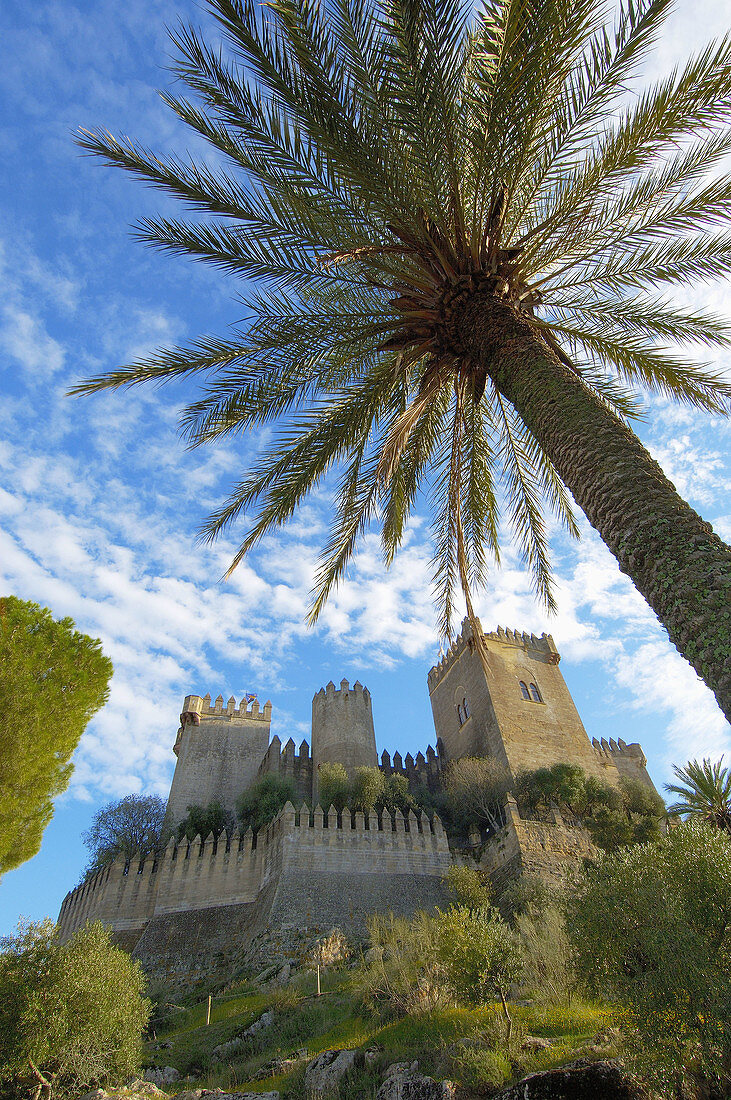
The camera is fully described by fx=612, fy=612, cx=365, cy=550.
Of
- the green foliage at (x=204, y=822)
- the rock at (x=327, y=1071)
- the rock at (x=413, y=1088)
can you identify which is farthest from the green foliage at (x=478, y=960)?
the green foliage at (x=204, y=822)

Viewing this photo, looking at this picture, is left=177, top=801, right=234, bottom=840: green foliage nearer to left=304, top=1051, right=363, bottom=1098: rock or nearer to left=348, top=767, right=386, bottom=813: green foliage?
left=348, top=767, right=386, bottom=813: green foliage

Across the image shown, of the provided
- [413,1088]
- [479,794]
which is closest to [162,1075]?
[413,1088]

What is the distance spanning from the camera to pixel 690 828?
8.80 meters

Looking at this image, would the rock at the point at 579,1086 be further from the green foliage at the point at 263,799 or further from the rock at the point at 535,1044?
the green foliage at the point at 263,799

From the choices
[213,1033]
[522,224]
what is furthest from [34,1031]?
[522,224]

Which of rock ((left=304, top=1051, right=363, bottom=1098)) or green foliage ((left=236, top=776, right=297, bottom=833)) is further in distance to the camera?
green foliage ((left=236, top=776, right=297, bottom=833))

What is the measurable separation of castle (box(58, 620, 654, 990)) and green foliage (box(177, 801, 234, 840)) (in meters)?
0.94

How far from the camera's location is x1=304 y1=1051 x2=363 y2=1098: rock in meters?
7.64

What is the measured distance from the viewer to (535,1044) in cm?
762

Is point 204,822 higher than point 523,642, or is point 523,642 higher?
point 523,642

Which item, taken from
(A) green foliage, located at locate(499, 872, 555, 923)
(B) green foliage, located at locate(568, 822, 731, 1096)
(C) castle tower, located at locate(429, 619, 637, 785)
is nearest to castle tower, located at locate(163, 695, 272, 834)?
(C) castle tower, located at locate(429, 619, 637, 785)

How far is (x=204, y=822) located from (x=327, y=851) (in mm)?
8346

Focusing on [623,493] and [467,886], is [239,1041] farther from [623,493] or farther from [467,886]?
[623,493]

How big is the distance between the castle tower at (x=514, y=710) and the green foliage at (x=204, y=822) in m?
10.7
